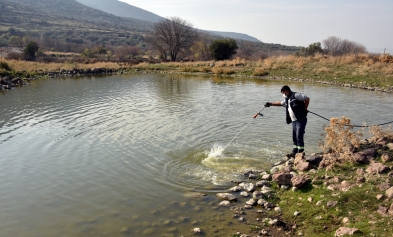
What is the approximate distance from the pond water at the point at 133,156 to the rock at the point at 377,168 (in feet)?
11.7

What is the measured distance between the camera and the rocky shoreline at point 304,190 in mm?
7344

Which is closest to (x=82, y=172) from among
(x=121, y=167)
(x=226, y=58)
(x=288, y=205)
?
(x=121, y=167)

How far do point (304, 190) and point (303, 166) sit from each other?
1298mm

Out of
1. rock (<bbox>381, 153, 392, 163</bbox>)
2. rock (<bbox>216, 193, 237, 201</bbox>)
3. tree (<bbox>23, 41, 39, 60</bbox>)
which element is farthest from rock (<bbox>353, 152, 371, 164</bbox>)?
tree (<bbox>23, 41, 39, 60</bbox>)

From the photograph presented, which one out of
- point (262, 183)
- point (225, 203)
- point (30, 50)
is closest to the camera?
point (225, 203)

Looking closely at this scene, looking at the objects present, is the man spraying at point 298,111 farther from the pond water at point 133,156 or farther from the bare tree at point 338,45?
the bare tree at point 338,45

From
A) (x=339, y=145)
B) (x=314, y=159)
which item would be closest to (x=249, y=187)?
(x=314, y=159)

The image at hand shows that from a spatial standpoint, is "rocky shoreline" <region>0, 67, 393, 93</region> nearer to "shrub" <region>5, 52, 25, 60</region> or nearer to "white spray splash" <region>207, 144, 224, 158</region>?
"shrub" <region>5, 52, 25, 60</region>

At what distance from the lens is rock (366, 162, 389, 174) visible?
27.9 feet

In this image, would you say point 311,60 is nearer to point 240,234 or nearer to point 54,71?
point 54,71

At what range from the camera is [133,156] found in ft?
41.8

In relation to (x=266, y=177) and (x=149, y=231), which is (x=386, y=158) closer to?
(x=266, y=177)

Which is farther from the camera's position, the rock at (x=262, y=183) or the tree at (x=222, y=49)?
the tree at (x=222, y=49)

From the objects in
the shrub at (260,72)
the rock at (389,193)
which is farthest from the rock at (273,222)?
the shrub at (260,72)
